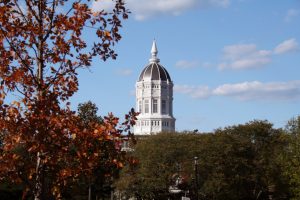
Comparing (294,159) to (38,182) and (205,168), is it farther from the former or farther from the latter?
(38,182)

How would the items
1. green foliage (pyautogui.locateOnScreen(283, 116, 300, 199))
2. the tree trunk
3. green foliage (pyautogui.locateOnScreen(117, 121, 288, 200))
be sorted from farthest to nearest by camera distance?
green foliage (pyautogui.locateOnScreen(117, 121, 288, 200)), green foliage (pyautogui.locateOnScreen(283, 116, 300, 199)), the tree trunk

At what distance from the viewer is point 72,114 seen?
9695 millimetres

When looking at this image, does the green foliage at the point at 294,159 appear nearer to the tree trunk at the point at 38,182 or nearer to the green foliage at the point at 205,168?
the green foliage at the point at 205,168

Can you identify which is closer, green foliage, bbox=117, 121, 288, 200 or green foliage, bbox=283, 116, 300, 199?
green foliage, bbox=283, 116, 300, 199

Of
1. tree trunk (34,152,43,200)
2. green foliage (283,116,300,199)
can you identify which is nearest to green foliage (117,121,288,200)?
green foliage (283,116,300,199)

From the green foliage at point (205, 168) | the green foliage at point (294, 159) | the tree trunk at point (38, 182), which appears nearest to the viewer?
the tree trunk at point (38, 182)

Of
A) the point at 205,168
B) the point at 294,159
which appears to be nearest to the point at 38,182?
the point at 294,159

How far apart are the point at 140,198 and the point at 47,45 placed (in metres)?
48.3

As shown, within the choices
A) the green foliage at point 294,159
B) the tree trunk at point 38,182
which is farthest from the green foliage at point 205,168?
the tree trunk at point 38,182

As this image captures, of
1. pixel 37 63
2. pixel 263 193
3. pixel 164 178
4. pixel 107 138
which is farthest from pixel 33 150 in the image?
pixel 263 193

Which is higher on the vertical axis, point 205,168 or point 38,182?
point 205,168

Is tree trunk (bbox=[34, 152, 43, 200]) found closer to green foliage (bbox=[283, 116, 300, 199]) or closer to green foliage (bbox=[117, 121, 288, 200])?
green foliage (bbox=[283, 116, 300, 199])

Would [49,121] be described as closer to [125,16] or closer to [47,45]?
[47,45]

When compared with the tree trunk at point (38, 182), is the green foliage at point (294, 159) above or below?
above
